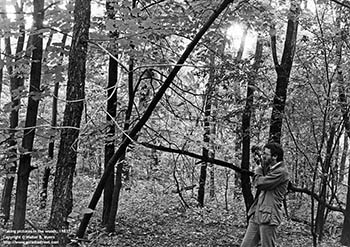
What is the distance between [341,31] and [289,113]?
1.87 metres

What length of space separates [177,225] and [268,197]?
17.7ft

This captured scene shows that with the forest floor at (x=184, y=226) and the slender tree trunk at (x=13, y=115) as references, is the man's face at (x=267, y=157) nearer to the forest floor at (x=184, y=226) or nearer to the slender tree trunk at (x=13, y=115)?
the forest floor at (x=184, y=226)

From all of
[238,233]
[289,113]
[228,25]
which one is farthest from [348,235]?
[228,25]

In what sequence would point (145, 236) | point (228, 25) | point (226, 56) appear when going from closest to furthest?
1. point (228, 25)
2. point (226, 56)
3. point (145, 236)

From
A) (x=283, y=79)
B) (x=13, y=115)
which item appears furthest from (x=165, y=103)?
(x=13, y=115)

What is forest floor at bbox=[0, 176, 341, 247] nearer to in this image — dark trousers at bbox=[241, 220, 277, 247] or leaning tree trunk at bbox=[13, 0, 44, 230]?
leaning tree trunk at bbox=[13, 0, 44, 230]

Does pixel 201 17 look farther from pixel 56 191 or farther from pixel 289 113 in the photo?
pixel 289 113

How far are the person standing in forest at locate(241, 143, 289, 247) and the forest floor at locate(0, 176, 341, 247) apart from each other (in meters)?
2.37

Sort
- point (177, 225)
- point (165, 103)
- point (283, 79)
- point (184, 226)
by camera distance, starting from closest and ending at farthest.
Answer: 1. point (165, 103)
2. point (283, 79)
3. point (184, 226)
4. point (177, 225)

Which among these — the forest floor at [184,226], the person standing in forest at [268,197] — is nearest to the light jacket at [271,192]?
the person standing in forest at [268,197]

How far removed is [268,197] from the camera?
456 centimetres

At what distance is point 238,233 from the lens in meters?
8.47

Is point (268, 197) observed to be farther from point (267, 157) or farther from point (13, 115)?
point (13, 115)

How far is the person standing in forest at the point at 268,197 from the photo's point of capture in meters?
4.46
